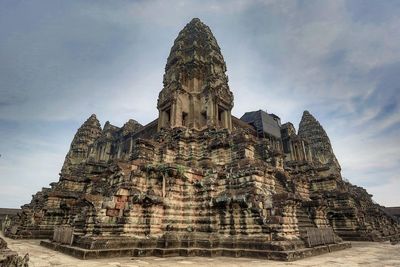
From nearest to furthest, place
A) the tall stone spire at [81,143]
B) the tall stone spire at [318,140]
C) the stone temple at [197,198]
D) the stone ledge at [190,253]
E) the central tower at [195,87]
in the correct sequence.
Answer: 1. the stone ledge at [190,253]
2. the stone temple at [197,198]
3. the central tower at [195,87]
4. the tall stone spire at [81,143]
5. the tall stone spire at [318,140]

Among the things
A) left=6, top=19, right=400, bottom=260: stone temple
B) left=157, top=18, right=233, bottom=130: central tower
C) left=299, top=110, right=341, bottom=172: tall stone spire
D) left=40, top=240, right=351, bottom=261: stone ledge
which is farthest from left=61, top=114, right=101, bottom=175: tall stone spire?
left=299, top=110, right=341, bottom=172: tall stone spire

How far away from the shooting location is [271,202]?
10148mm

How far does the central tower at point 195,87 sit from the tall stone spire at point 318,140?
805 inches

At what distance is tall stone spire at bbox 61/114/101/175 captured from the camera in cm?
3424

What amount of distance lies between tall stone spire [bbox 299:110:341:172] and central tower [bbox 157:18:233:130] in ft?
67.0

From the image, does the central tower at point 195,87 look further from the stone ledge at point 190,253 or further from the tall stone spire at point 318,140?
the tall stone spire at point 318,140

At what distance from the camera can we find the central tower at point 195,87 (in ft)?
59.1

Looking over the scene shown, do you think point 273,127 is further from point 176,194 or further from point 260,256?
point 260,256

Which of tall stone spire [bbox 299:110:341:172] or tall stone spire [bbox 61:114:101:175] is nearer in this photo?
tall stone spire [bbox 61:114:101:175]

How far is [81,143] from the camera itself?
35.3 metres

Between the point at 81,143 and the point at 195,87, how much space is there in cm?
2401

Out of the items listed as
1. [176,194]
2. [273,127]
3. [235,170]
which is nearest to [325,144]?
[273,127]

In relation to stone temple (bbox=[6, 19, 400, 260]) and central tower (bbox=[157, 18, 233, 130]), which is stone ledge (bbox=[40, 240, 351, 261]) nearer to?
stone temple (bbox=[6, 19, 400, 260])

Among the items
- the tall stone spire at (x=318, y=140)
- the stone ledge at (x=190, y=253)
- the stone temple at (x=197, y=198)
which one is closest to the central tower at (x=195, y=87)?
the stone temple at (x=197, y=198)
